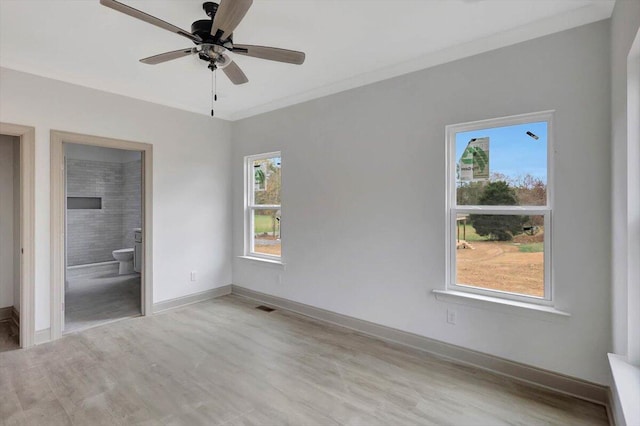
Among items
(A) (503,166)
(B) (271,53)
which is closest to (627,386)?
(A) (503,166)

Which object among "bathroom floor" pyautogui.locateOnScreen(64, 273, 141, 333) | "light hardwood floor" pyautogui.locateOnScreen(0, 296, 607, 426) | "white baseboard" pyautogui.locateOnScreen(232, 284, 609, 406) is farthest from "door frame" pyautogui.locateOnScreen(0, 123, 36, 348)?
"white baseboard" pyautogui.locateOnScreen(232, 284, 609, 406)

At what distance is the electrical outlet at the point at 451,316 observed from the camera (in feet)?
9.09

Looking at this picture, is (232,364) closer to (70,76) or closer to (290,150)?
(290,150)

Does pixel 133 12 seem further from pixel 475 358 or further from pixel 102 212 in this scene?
pixel 102 212

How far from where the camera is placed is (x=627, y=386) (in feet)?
5.29

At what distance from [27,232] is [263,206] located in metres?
2.52

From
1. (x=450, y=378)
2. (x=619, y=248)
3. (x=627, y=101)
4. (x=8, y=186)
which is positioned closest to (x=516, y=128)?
(x=627, y=101)

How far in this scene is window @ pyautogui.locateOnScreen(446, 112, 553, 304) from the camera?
2439 millimetres

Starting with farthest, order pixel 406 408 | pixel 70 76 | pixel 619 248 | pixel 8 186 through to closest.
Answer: pixel 8 186
pixel 70 76
pixel 406 408
pixel 619 248

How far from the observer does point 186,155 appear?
14.3 ft

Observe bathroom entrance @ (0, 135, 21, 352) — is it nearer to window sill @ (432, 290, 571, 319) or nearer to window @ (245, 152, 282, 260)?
Result: window @ (245, 152, 282, 260)

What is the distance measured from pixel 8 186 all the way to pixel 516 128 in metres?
5.45

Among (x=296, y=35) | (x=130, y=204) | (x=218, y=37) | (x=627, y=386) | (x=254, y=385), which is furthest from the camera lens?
(x=130, y=204)

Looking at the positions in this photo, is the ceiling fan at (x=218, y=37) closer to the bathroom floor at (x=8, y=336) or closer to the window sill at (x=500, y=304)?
the window sill at (x=500, y=304)
